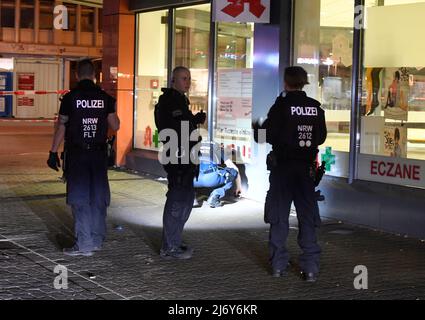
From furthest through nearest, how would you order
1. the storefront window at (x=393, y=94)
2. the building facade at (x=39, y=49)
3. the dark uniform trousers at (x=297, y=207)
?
1. the building facade at (x=39, y=49)
2. the storefront window at (x=393, y=94)
3. the dark uniform trousers at (x=297, y=207)

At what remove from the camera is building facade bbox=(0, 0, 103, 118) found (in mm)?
31469

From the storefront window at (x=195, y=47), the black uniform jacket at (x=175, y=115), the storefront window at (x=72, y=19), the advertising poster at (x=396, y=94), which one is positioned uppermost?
the storefront window at (x=72, y=19)

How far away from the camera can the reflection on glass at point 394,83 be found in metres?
8.69

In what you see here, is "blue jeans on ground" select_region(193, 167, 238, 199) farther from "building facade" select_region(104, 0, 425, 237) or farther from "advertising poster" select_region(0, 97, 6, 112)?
"advertising poster" select_region(0, 97, 6, 112)

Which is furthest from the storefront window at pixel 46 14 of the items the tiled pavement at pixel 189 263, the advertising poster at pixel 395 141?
the advertising poster at pixel 395 141

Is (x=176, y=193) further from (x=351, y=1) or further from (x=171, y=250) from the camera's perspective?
(x=351, y=1)

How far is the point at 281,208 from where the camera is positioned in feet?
20.9

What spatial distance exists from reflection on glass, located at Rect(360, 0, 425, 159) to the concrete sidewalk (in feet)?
3.99

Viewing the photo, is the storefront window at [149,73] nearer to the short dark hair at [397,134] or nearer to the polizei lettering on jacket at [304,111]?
the short dark hair at [397,134]

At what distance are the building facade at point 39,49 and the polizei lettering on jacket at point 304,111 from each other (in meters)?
26.6

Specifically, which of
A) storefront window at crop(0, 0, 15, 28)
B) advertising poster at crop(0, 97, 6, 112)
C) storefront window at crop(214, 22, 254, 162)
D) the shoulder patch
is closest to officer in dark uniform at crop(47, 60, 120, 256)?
the shoulder patch

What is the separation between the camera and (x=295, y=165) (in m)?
6.32
